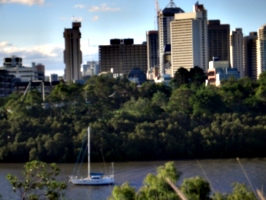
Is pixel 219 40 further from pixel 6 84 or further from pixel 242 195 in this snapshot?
pixel 242 195

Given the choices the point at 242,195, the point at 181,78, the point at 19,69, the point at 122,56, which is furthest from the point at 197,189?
the point at 122,56

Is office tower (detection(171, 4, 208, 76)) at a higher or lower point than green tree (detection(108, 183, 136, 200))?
higher

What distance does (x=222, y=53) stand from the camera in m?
83.9

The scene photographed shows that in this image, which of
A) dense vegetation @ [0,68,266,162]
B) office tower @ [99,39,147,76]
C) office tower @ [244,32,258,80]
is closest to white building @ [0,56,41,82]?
office tower @ [99,39,147,76]

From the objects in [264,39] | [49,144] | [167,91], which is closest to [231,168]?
→ [49,144]

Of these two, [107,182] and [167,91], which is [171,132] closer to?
[107,182]

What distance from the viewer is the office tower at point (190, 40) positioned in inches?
3019

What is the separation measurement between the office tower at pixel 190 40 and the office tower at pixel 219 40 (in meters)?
4.62

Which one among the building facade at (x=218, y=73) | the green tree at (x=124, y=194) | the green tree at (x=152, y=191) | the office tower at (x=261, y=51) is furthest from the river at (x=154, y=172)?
the office tower at (x=261, y=51)

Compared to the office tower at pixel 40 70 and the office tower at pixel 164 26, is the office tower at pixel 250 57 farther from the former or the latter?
the office tower at pixel 40 70

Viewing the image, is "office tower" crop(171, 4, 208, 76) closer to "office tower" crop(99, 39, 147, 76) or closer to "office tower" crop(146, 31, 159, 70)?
"office tower" crop(146, 31, 159, 70)

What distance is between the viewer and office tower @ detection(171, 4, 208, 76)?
76688 mm

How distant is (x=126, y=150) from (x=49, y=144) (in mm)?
2988

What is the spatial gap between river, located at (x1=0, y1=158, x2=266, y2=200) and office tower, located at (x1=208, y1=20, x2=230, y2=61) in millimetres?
53041
